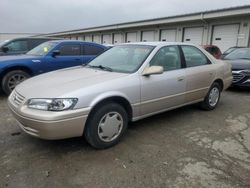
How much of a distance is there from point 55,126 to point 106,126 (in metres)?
0.78

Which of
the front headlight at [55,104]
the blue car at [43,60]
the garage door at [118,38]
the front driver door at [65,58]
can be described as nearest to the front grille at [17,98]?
the front headlight at [55,104]

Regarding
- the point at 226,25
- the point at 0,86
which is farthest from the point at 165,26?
the point at 0,86

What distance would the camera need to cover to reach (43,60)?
259 inches

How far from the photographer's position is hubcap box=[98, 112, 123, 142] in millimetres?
3312

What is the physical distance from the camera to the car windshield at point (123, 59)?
3.89 metres

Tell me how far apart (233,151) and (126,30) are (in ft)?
72.4

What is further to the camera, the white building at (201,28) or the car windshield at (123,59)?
the white building at (201,28)

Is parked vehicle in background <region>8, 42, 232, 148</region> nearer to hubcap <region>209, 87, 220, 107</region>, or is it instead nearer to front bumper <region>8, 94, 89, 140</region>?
front bumper <region>8, 94, 89, 140</region>

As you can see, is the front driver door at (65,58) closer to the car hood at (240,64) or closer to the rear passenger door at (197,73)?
the rear passenger door at (197,73)

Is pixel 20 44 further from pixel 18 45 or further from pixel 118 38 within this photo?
pixel 118 38

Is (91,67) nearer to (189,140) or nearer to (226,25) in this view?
(189,140)

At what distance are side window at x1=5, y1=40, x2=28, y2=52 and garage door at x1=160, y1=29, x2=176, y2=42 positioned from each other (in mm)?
12866

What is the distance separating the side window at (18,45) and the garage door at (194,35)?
1247 centimetres

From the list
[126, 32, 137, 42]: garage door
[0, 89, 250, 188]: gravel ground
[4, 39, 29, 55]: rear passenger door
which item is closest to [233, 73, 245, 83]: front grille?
[0, 89, 250, 188]: gravel ground
